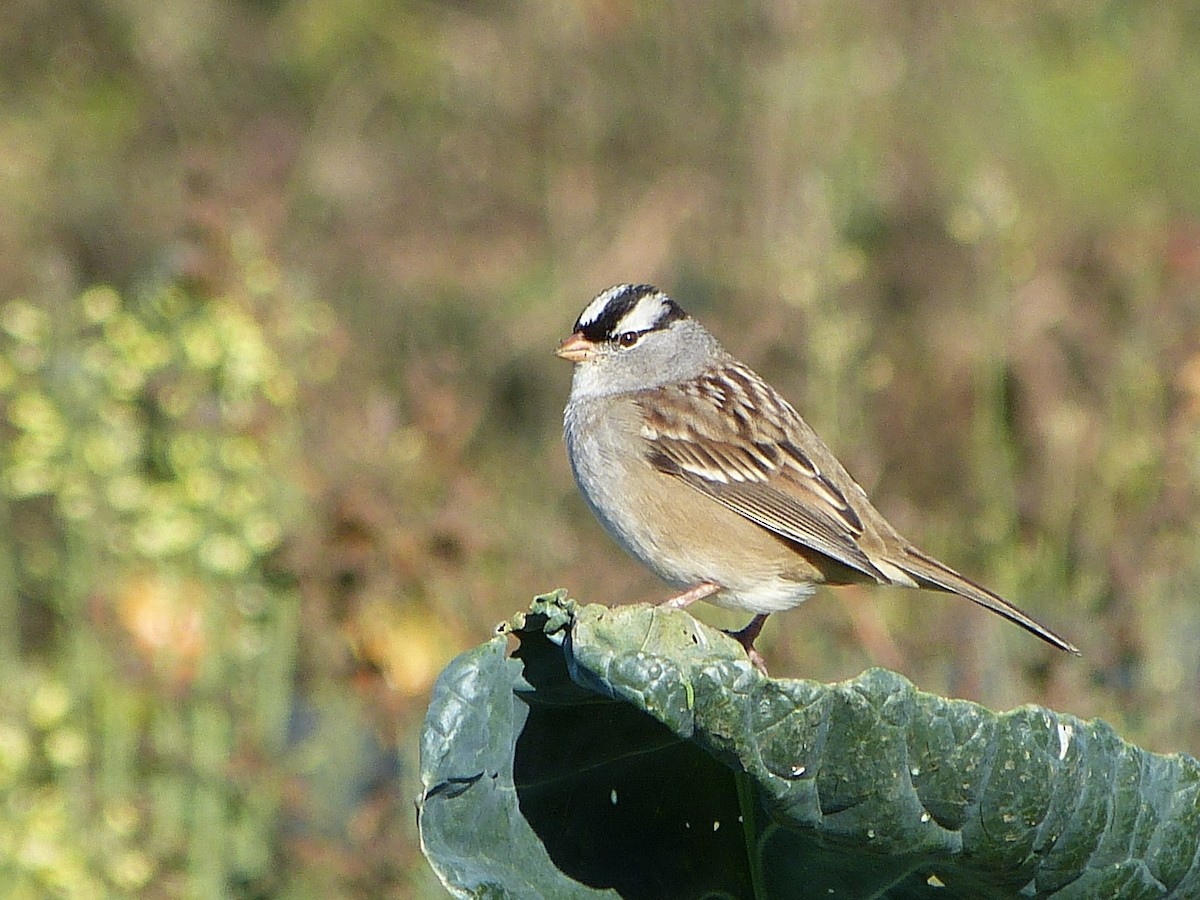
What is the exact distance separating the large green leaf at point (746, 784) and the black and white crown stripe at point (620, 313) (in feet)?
5.66

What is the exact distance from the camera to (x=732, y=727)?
2049 millimetres

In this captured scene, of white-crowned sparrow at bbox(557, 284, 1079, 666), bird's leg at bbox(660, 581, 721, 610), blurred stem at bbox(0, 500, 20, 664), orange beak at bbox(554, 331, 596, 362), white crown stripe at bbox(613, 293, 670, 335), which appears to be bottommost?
blurred stem at bbox(0, 500, 20, 664)

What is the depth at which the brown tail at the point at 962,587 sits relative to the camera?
3.12m

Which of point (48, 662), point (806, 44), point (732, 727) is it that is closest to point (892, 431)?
point (806, 44)

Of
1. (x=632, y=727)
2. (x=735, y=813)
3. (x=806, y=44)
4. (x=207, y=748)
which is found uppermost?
(x=806, y=44)

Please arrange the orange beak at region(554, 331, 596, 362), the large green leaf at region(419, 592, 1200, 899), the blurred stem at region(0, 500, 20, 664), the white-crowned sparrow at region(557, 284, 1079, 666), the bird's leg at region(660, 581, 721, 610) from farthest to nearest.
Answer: the blurred stem at region(0, 500, 20, 664)
the orange beak at region(554, 331, 596, 362)
the white-crowned sparrow at region(557, 284, 1079, 666)
the bird's leg at region(660, 581, 721, 610)
the large green leaf at region(419, 592, 1200, 899)

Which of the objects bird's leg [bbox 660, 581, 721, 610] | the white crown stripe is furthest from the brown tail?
the white crown stripe

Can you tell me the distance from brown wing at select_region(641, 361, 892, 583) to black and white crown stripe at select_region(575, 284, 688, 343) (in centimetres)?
17

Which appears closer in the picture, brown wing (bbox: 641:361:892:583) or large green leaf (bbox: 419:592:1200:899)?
large green leaf (bbox: 419:592:1200:899)

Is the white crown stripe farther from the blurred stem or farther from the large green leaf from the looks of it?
the blurred stem

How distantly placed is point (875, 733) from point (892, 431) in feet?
14.6

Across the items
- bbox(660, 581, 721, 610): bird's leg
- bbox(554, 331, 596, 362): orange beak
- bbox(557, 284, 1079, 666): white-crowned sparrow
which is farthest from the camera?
bbox(554, 331, 596, 362): orange beak

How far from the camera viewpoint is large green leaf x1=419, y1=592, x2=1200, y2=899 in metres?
2.06

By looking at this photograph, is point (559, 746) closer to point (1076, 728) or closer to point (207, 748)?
point (1076, 728)
